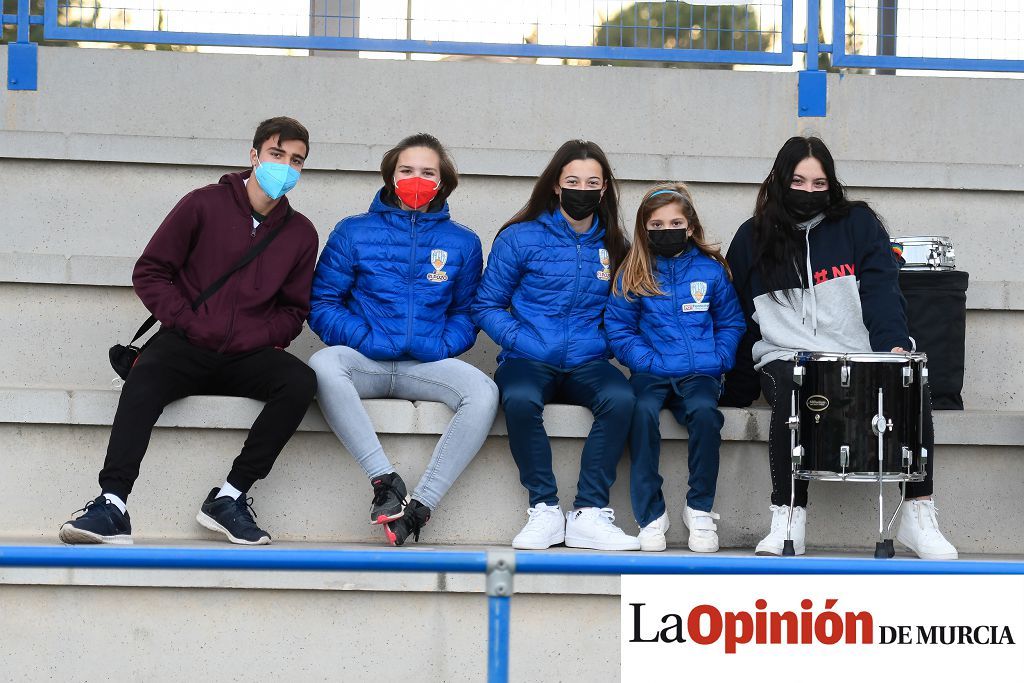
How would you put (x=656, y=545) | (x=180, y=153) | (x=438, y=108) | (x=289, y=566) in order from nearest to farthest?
1. (x=289, y=566)
2. (x=656, y=545)
3. (x=180, y=153)
4. (x=438, y=108)

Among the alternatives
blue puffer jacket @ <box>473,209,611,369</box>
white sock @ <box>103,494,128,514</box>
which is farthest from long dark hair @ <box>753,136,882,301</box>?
white sock @ <box>103,494,128,514</box>

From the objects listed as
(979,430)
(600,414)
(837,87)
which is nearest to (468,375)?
(600,414)

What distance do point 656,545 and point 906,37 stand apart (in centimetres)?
316

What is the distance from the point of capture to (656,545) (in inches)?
162

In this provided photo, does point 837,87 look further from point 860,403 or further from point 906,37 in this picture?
point 860,403

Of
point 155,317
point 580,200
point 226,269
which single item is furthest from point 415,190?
point 155,317

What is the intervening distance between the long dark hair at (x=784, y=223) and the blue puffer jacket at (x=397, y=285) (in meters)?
1.03

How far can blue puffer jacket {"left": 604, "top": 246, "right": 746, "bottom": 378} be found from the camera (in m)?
4.39

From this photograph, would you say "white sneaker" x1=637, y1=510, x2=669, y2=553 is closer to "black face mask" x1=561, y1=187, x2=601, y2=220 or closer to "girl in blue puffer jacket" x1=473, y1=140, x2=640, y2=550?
"girl in blue puffer jacket" x1=473, y1=140, x2=640, y2=550

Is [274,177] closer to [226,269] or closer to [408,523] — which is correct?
[226,269]

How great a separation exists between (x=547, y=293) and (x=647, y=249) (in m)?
0.38

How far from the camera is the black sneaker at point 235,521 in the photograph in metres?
4.03

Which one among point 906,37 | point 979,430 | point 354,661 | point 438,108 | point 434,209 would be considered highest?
point 906,37

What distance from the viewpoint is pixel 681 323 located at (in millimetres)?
4430
